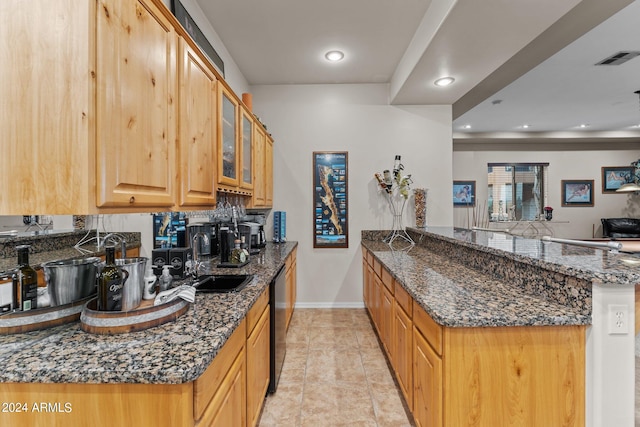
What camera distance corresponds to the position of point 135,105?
119cm

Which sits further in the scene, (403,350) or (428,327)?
(403,350)

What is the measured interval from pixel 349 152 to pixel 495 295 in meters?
2.76

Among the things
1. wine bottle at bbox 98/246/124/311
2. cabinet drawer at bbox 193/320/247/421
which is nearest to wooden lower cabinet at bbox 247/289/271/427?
cabinet drawer at bbox 193/320/247/421

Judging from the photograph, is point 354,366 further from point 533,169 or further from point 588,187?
point 588,187

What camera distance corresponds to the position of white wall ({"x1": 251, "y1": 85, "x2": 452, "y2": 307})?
159 inches

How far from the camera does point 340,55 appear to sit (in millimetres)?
3338

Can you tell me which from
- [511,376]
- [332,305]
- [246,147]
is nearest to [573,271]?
[511,376]

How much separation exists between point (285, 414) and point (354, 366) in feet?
2.55

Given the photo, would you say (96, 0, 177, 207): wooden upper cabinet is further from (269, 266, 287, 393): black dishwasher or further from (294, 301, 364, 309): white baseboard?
(294, 301, 364, 309): white baseboard

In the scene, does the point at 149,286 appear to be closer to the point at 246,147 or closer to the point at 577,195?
the point at 246,147

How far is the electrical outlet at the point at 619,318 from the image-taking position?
4.25 feet

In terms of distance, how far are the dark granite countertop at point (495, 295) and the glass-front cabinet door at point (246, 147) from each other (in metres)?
1.43

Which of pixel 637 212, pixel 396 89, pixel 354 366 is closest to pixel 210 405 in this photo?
pixel 354 366

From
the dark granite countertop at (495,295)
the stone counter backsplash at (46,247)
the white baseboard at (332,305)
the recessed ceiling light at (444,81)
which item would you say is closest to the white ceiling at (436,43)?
the recessed ceiling light at (444,81)
